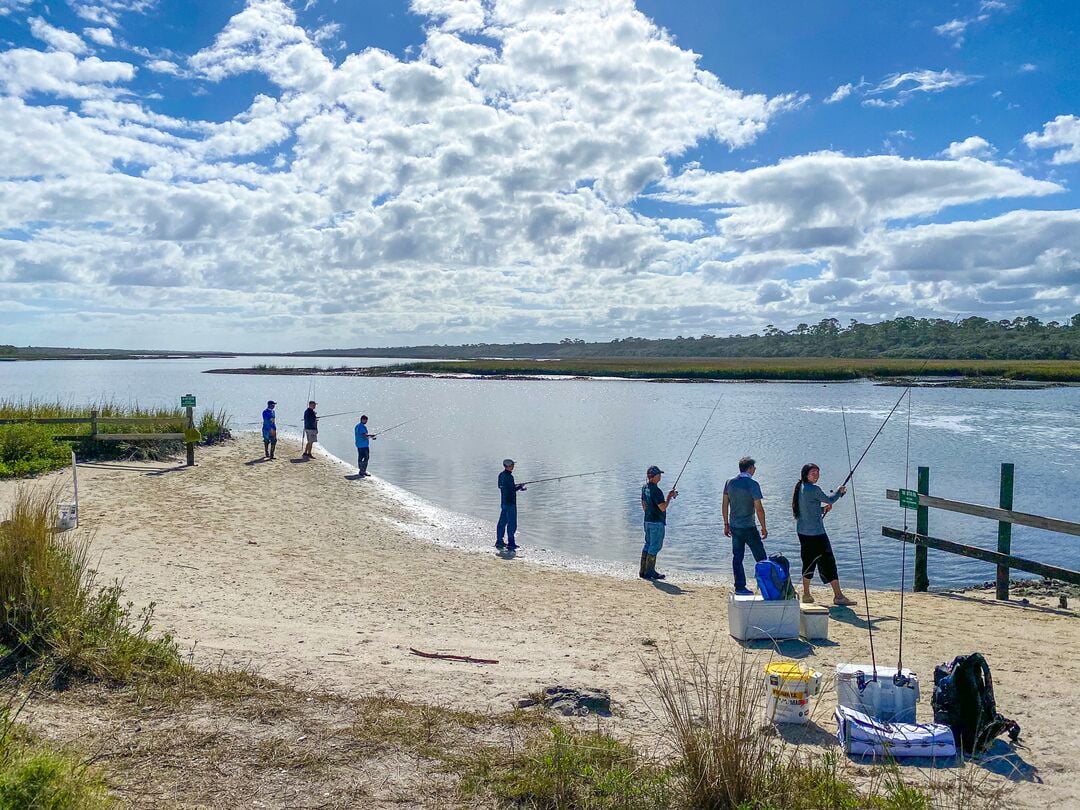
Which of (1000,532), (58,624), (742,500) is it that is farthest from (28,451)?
(1000,532)

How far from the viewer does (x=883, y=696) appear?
231 inches

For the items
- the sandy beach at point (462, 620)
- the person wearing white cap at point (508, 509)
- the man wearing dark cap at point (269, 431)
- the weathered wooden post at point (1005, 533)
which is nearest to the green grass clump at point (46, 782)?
the sandy beach at point (462, 620)

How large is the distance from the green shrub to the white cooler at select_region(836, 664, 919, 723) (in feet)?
56.6

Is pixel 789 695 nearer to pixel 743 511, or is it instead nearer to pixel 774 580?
pixel 774 580

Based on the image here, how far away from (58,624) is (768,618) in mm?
6373

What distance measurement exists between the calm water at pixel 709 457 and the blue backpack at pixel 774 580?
5566 mm

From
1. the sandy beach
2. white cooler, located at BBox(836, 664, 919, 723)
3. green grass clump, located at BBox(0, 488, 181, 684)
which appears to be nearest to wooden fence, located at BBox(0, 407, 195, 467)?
the sandy beach

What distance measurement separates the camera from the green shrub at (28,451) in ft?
57.5

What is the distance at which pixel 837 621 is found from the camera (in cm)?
956

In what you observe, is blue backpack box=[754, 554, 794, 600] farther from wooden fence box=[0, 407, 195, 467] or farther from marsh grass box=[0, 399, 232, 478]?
wooden fence box=[0, 407, 195, 467]

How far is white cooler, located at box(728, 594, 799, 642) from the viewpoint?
8.39m

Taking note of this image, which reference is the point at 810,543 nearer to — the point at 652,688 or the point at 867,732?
the point at 652,688

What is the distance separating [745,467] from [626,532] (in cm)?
675

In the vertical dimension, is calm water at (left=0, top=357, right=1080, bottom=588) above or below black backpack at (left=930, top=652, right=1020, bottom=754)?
below
